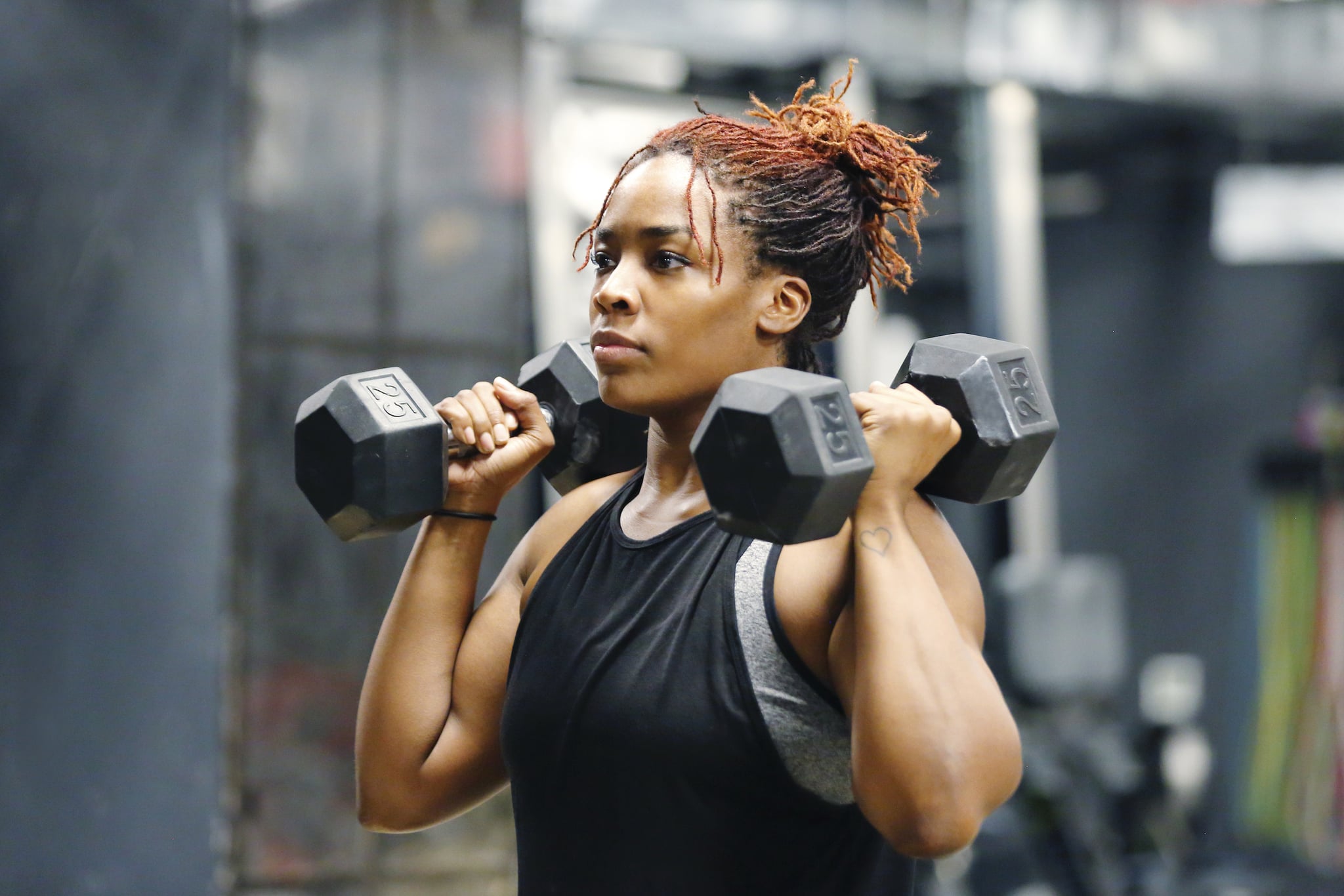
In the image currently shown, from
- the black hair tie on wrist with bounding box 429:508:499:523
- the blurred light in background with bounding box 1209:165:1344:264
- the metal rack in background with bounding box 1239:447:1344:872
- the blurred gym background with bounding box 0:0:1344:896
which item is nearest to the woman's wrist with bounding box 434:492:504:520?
the black hair tie on wrist with bounding box 429:508:499:523

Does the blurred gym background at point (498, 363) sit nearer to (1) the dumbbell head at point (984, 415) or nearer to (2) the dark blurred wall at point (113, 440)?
(2) the dark blurred wall at point (113, 440)

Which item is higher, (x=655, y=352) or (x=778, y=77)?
(x=778, y=77)

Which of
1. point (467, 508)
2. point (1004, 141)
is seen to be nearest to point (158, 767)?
point (467, 508)

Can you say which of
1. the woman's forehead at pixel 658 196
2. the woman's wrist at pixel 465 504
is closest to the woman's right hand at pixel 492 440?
the woman's wrist at pixel 465 504

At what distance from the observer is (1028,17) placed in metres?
4.55

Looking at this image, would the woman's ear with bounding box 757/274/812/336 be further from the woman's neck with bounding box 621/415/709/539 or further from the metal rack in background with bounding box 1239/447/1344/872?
the metal rack in background with bounding box 1239/447/1344/872

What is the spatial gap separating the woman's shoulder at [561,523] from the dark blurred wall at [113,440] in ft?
4.79

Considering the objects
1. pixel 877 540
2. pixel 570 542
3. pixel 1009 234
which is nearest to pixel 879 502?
pixel 877 540

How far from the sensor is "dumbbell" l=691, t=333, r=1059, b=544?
100 cm

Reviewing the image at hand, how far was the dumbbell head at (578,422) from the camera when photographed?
4.65ft

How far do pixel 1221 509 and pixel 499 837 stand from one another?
3866 mm

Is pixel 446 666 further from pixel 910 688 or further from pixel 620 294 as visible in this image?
pixel 910 688

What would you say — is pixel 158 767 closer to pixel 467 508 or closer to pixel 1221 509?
pixel 467 508

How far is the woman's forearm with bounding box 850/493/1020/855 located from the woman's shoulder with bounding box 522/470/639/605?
0.41 metres
